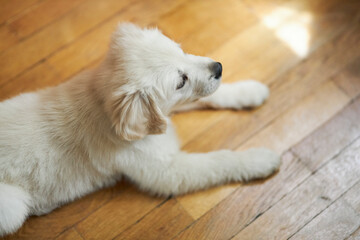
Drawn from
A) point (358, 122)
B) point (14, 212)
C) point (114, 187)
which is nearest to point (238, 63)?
point (358, 122)

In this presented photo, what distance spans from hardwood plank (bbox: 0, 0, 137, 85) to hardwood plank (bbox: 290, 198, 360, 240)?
5.93 feet

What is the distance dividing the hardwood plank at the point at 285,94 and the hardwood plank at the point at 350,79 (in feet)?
0.11

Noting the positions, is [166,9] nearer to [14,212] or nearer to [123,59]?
[123,59]

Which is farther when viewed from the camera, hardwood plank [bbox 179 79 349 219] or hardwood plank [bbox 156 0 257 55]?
hardwood plank [bbox 156 0 257 55]

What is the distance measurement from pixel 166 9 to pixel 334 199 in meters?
1.59

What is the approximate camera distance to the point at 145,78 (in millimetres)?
1396

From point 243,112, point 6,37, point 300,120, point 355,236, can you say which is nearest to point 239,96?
point 243,112

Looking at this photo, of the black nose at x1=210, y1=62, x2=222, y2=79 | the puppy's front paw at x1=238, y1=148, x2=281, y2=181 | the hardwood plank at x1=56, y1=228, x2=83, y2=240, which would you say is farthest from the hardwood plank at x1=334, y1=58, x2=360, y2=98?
the hardwood plank at x1=56, y1=228, x2=83, y2=240

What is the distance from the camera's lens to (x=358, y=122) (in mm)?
1914

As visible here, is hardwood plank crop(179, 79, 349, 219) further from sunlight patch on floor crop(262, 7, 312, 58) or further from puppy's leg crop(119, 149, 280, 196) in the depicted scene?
sunlight patch on floor crop(262, 7, 312, 58)

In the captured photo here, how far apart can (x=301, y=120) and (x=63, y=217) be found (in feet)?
4.88

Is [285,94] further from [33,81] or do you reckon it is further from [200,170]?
[33,81]

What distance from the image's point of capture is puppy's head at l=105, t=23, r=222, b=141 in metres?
1.40

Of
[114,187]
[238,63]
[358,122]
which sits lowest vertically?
[114,187]
